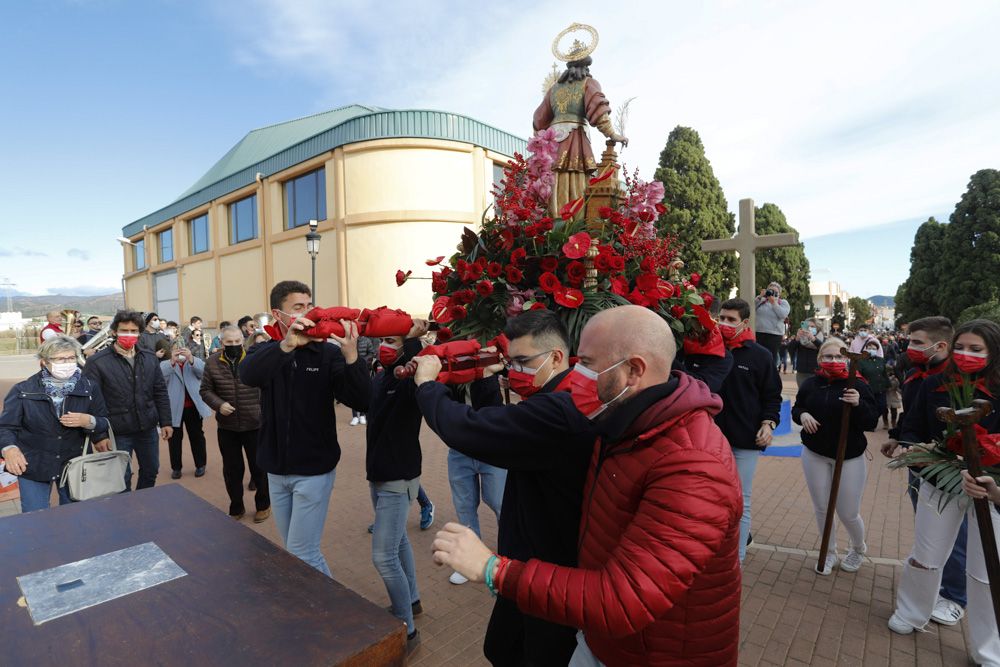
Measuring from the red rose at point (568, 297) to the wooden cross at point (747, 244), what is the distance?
541 centimetres

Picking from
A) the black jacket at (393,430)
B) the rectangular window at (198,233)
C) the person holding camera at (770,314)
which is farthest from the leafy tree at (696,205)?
the rectangular window at (198,233)

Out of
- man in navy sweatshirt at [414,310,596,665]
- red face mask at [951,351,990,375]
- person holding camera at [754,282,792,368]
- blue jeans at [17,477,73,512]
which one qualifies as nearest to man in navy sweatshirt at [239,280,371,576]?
man in navy sweatshirt at [414,310,596,665]

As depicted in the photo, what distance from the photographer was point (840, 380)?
13.3ft

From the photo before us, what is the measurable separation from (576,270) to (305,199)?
19.5 m

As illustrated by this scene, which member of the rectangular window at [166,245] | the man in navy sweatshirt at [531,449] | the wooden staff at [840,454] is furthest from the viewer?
the rectangular window at [166,245]

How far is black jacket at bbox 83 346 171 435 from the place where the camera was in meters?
4.82

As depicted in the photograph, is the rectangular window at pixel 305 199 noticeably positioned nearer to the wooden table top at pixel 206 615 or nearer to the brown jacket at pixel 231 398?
the brown jacket at pixel 231 398

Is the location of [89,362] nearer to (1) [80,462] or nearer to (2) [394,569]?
(1) [80,462]

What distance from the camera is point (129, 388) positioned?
492 cm

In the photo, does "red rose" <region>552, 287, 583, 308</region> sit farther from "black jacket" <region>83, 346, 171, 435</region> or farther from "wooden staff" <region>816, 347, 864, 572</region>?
"black jacket" <region>83, 346, 171, 435</region>

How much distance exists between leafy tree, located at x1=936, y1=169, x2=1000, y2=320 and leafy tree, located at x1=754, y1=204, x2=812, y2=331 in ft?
19.2

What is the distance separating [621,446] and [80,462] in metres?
4.36

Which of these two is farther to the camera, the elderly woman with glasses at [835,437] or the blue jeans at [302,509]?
the elderly woman with glasses at [835,437]

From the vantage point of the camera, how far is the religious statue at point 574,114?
13.8ft
